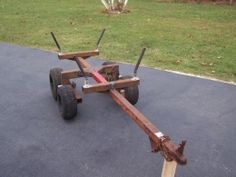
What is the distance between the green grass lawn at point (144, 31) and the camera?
716 centimetres

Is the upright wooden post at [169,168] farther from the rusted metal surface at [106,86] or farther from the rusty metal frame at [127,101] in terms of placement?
the rusted metal surface at [106,86]

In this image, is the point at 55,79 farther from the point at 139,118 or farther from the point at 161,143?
the point at 161,143

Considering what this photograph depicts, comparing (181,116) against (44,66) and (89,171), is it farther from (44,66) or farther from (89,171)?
(44,66)

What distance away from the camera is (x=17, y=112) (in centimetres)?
502

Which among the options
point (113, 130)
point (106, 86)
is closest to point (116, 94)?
point (106, 86)

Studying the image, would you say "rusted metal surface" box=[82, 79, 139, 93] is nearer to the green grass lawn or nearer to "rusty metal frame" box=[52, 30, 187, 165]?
"rusty metal frame" box=[52, 30, 187, 165]

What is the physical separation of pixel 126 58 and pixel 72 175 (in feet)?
13.0

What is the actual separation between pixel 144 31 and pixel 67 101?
17.7ft

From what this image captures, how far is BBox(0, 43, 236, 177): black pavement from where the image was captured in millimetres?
3758

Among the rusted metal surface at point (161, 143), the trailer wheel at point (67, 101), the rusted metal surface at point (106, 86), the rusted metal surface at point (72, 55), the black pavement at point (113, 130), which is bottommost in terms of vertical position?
the black pavement at point (113, 130)

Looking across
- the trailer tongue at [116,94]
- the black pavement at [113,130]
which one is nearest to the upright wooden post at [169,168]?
the trailer tongue at [116,94]

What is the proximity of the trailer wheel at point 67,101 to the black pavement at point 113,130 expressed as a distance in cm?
15

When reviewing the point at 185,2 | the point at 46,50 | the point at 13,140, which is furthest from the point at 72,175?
the point at 185,2

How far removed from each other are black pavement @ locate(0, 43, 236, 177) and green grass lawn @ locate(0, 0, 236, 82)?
1.08 metres
